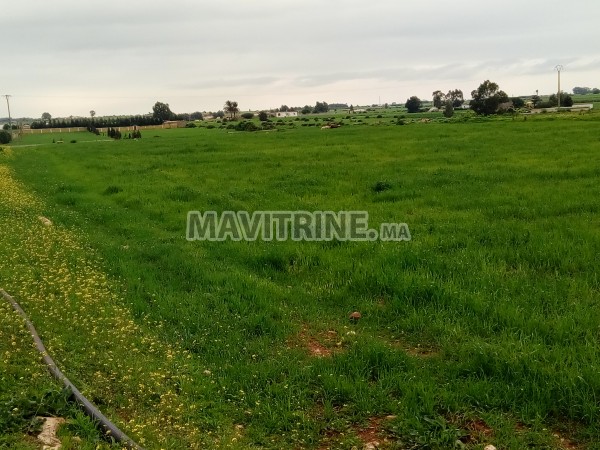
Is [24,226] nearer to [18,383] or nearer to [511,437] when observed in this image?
[18,383]

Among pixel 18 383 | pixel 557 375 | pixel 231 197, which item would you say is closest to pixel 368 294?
pixel 557 375

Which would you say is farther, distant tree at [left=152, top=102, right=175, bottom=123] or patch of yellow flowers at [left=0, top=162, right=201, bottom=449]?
distant tree at [left=152, top=102, right=175, bottom=123]

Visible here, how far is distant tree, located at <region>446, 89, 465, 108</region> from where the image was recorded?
12925 centimetres

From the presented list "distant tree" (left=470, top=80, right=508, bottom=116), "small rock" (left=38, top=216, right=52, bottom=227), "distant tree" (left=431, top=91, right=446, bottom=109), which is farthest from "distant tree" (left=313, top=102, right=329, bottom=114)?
"small rock" (left=38, top=216, right=52, bottom=227)

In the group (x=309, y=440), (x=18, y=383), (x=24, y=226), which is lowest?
(x=309, y=440)

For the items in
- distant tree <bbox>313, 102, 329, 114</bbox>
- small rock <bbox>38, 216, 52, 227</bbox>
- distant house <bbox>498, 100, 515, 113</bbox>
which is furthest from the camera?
distant tree <bbox>313, 102, 329, 114</bbox>

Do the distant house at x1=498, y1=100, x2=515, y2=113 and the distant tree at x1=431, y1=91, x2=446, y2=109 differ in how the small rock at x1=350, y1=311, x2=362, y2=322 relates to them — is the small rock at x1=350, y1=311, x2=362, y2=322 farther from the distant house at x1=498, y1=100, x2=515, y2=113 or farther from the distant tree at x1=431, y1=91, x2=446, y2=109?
the distant tree at x1=431, y1=91, x2=446, y2=109

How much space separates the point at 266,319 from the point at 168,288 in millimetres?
2024

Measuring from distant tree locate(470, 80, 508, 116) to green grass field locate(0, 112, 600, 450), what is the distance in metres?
70.5

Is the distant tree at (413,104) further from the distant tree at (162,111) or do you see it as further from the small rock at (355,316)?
the small rock at (355,316)

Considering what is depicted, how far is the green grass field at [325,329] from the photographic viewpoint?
4211 millimetres

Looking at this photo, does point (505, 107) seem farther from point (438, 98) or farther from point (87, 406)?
point (87, 406)

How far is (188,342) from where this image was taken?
18.8 feet

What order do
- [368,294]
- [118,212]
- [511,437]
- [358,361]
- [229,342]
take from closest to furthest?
[511,437], [358,361], [229,342], [368,294], [118,212]
